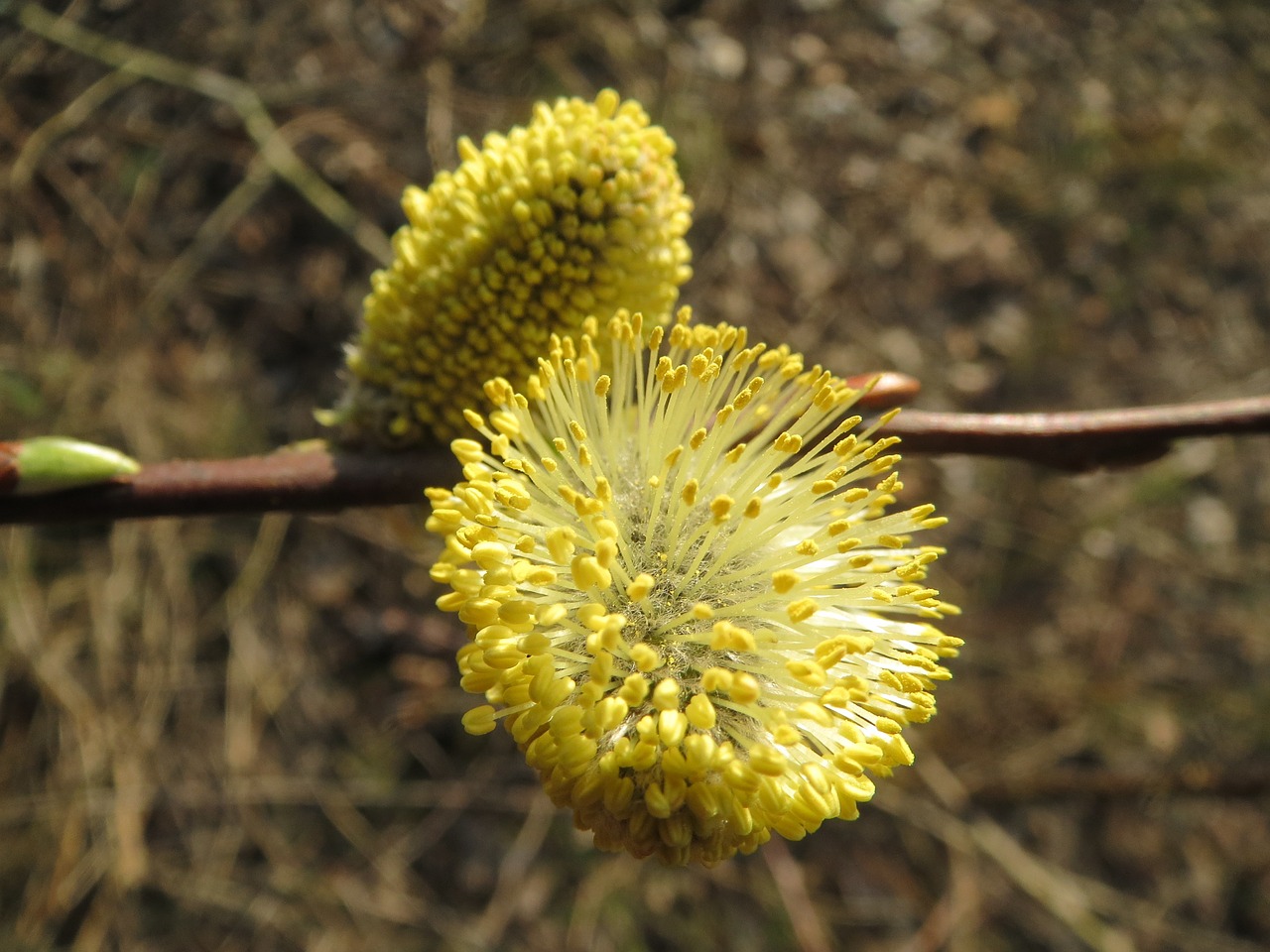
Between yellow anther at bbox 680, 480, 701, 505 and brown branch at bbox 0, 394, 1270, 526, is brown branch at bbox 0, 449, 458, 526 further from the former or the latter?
yellow anther at bbox 680, 480, 701, 505

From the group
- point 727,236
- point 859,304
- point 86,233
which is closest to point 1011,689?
point 859,304

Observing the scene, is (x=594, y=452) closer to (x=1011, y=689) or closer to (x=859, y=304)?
(x=859, y=304)

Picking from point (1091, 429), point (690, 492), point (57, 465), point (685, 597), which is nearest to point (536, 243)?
point (690, 492)

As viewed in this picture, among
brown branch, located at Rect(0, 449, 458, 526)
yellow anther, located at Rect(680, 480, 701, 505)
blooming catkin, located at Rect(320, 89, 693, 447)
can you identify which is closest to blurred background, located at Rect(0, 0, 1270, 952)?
brown branch, located at Rect(0, 449, 458, 526)

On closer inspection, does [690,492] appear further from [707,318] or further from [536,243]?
[707,318]

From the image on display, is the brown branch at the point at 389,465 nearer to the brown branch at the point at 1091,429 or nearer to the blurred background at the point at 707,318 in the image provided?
the brown branch at the point at 1091,429

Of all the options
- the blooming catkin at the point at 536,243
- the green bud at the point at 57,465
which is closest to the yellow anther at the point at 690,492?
the blooming catkin at the point at 536,243
